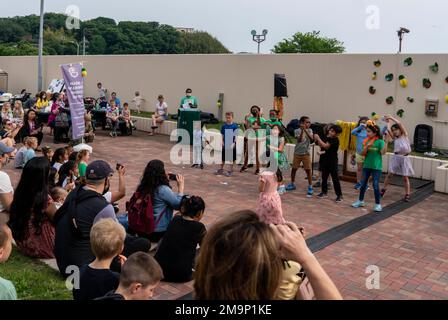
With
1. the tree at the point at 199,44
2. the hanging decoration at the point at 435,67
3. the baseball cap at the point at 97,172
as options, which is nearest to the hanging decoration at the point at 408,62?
the hanging decoration at the point at 435,67

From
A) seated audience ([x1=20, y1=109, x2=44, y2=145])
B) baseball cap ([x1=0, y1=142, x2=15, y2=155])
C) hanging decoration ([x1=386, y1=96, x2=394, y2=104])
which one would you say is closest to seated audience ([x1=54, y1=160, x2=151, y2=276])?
baseball cap ([x1=0, y1=142, x2=15, y2=155])

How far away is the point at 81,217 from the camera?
5.07 m

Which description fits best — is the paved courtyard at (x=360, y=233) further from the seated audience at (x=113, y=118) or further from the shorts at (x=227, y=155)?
the seated audience at (x=113, y=118)

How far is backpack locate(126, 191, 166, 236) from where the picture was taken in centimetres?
619

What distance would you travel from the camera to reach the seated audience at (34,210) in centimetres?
563

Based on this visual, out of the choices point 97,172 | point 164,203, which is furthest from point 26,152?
point 97,172

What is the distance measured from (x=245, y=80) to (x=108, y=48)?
142ft

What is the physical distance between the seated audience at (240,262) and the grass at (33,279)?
3.44m

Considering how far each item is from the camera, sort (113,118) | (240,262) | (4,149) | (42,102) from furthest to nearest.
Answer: (42,102) < (113,118) < (4,149) < (240,262)

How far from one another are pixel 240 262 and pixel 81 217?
3.58 metres

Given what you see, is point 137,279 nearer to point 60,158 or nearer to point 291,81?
point 60,158

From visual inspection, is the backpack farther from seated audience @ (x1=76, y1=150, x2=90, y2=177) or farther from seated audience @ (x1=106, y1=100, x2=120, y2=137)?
seated audience @ (x1=106, y1=100, x2=120, y2=137)

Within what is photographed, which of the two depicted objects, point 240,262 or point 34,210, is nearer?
point 240,262

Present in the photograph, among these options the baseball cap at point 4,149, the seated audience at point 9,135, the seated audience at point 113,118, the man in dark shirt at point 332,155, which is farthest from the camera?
the seated audience at point 113,118
